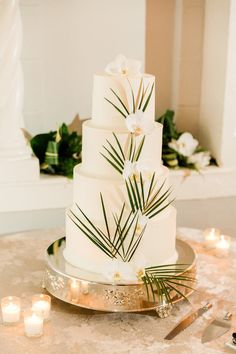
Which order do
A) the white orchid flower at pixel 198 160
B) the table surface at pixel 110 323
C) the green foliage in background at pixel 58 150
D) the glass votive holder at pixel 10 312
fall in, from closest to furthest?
the table surface at pixel 110 323, the glass votive holder at pixel 10 312, the green foliage in background at pixel 58 150, the white orchid flower at pixel 198 160

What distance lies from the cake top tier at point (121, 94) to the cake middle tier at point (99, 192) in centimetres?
19

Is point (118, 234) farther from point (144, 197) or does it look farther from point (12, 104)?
point (12, 104)

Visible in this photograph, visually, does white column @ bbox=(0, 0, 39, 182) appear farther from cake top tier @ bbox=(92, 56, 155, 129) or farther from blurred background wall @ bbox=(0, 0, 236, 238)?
cake top tier @ bbox=(92, 56, 155, 129)

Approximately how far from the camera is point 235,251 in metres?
2.87

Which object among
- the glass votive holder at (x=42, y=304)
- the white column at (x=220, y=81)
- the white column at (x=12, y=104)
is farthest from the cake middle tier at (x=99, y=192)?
the white column at (x=220, y=81)

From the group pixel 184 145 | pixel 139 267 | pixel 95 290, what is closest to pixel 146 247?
pixel 139 267

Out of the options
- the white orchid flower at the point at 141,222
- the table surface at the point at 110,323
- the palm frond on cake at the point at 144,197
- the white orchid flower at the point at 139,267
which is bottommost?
the table surface at the point at 110,323

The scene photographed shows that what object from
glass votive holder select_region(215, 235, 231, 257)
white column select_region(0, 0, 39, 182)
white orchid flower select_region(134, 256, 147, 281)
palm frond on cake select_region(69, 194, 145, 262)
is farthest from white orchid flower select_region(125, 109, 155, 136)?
white column select_region(0, 0, 39, 182)

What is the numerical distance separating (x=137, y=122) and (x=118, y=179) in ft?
0.74

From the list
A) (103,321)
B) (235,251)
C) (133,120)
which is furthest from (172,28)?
(103,321)

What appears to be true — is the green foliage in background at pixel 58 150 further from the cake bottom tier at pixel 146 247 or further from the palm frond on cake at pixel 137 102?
the palm frond on cake at pixel 137 102

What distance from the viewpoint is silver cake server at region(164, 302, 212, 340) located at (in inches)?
85.9

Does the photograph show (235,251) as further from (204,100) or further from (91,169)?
(204,100)

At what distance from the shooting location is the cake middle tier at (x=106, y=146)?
230 cm
